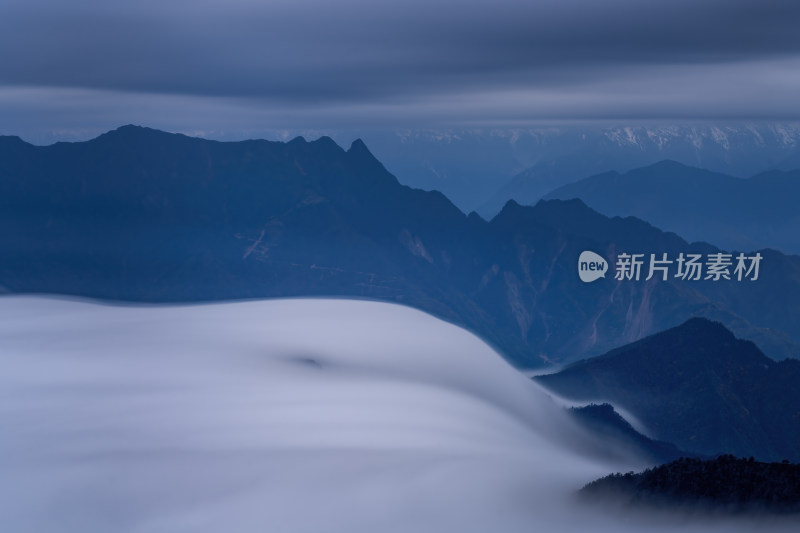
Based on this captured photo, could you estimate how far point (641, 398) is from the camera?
137750mm

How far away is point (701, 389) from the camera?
5640 inches

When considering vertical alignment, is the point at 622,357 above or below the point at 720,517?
above

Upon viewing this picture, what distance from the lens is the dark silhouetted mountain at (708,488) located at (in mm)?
35219

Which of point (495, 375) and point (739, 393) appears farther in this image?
point (739, 393)

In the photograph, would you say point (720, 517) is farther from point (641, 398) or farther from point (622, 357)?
point (622, 357)

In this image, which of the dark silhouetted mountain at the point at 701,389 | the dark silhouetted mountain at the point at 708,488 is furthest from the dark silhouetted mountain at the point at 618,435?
the dark silhouetted mountain at the point at 708,488

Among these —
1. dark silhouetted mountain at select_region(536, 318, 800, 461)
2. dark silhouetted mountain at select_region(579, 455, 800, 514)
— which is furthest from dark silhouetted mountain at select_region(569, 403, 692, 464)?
dark silhouetted mountain at select_region(579, 455, 800, 514)

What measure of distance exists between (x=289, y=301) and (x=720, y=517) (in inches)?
1717

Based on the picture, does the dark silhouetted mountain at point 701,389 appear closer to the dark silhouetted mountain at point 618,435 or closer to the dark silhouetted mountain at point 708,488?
the dark silhouetted mountain at point 618,435

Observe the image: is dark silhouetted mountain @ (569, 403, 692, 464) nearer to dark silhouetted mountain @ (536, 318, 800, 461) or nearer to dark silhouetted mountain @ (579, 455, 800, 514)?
dark silhouetted mountain @ (536, 318, 800, 461)

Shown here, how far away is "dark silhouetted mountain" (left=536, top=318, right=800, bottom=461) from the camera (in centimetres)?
13300

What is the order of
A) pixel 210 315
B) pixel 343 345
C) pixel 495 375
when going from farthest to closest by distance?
pixel 495 375 < pixel 210 315 < pixel 343 345

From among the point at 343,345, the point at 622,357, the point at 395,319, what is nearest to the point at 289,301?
the point at 395,319

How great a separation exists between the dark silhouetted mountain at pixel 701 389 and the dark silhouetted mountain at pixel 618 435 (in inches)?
545
